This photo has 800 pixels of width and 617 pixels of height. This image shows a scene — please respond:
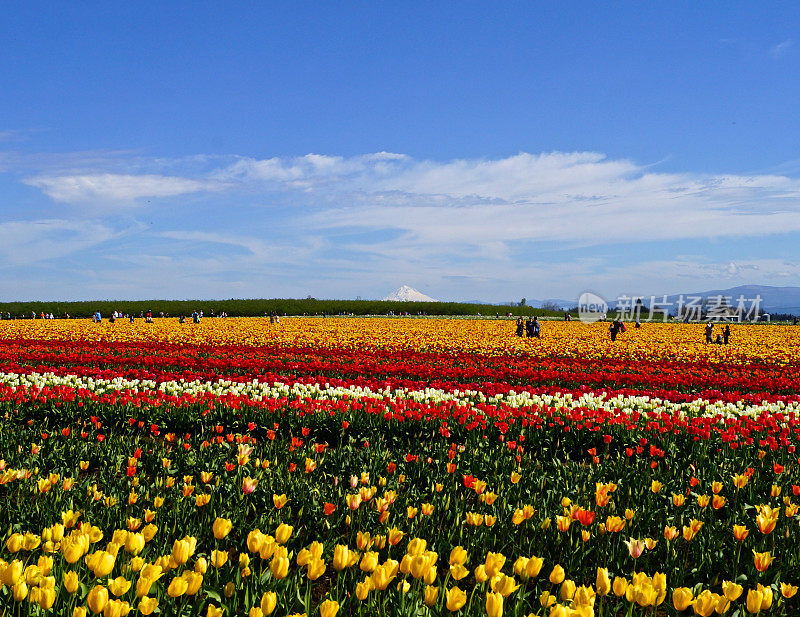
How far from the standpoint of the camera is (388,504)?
4016 mm

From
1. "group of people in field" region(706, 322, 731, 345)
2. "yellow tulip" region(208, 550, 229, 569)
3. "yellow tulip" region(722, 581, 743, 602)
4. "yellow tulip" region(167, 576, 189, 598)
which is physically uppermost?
"group of people in field" region(706, 322, 731, 345)

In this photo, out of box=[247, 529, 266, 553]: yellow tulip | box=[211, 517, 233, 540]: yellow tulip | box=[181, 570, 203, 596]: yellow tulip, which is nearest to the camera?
box=[181, 570, 203, 596]: yellow tulip

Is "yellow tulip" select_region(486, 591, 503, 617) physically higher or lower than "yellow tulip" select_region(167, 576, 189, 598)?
higher

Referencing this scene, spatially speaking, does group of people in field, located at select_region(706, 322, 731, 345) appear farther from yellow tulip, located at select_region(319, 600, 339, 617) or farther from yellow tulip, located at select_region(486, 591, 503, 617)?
yellow tulip, located at select_region(319, 600, 339, 617)

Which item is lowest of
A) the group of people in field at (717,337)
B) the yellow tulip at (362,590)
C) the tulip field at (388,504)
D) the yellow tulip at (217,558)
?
the tulip field at (388,504)

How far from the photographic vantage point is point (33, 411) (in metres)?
9.16

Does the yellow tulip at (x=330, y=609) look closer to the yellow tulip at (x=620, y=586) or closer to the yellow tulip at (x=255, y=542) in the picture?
→ the yellow tulip at (x=255, y=542)

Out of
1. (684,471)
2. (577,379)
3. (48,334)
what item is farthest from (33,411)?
(48,334)

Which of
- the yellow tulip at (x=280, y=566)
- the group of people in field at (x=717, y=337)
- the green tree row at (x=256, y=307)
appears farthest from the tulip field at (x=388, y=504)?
the green tree row at (x=256, y=307)

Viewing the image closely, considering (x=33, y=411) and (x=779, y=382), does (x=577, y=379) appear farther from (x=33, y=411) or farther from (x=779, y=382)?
(x=33, y=411)

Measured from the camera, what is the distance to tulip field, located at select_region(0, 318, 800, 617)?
294cm

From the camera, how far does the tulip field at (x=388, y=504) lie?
2938 millimetres

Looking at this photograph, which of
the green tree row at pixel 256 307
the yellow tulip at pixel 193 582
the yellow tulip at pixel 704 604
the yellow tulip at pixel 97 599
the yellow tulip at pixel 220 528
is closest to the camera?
the yellow tulip at pixel 97 599

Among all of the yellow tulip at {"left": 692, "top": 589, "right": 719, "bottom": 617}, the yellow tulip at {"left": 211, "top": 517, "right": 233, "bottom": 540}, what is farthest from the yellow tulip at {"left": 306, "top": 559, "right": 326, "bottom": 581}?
the yellow tulip at {"left": 692, "top": 589, "right": 719, "bottom": 617}
